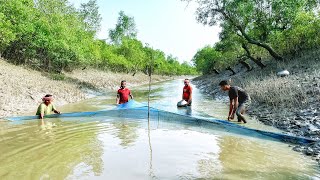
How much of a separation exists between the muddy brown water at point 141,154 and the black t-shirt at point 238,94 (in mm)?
1433

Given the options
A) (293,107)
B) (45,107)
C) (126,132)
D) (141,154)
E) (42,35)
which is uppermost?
(42,35)

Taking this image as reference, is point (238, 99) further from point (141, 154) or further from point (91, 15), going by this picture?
point (91, 15)

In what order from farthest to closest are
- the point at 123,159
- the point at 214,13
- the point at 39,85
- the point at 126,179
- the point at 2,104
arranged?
the point at 214,13, the point at 39,85, the point at 2,104, the point at 123,159, the point at 126,179

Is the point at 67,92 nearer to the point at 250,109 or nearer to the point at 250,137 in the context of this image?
the point at 250,109

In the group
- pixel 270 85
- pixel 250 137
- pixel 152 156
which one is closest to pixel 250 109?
pixel 270 85

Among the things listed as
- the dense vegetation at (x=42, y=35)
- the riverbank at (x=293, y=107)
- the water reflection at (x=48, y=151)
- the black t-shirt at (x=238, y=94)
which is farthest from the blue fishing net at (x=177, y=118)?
the dense vegetation at (x=42, y=35)

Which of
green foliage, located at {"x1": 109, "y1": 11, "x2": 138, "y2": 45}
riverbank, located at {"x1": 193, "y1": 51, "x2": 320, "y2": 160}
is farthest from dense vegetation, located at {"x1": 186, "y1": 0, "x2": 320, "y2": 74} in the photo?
green foliage, located at {"x1": 109, "y1": 11, "x2": 138, "y2": 45}

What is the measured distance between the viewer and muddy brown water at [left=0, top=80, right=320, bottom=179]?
6418mm

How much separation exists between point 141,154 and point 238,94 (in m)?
5.82

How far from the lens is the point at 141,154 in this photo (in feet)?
25.8

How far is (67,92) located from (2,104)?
734 centimetres

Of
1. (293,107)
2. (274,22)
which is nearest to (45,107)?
(293,107)

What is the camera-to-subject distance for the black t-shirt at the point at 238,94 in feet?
38.4

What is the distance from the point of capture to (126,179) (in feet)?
19.9
